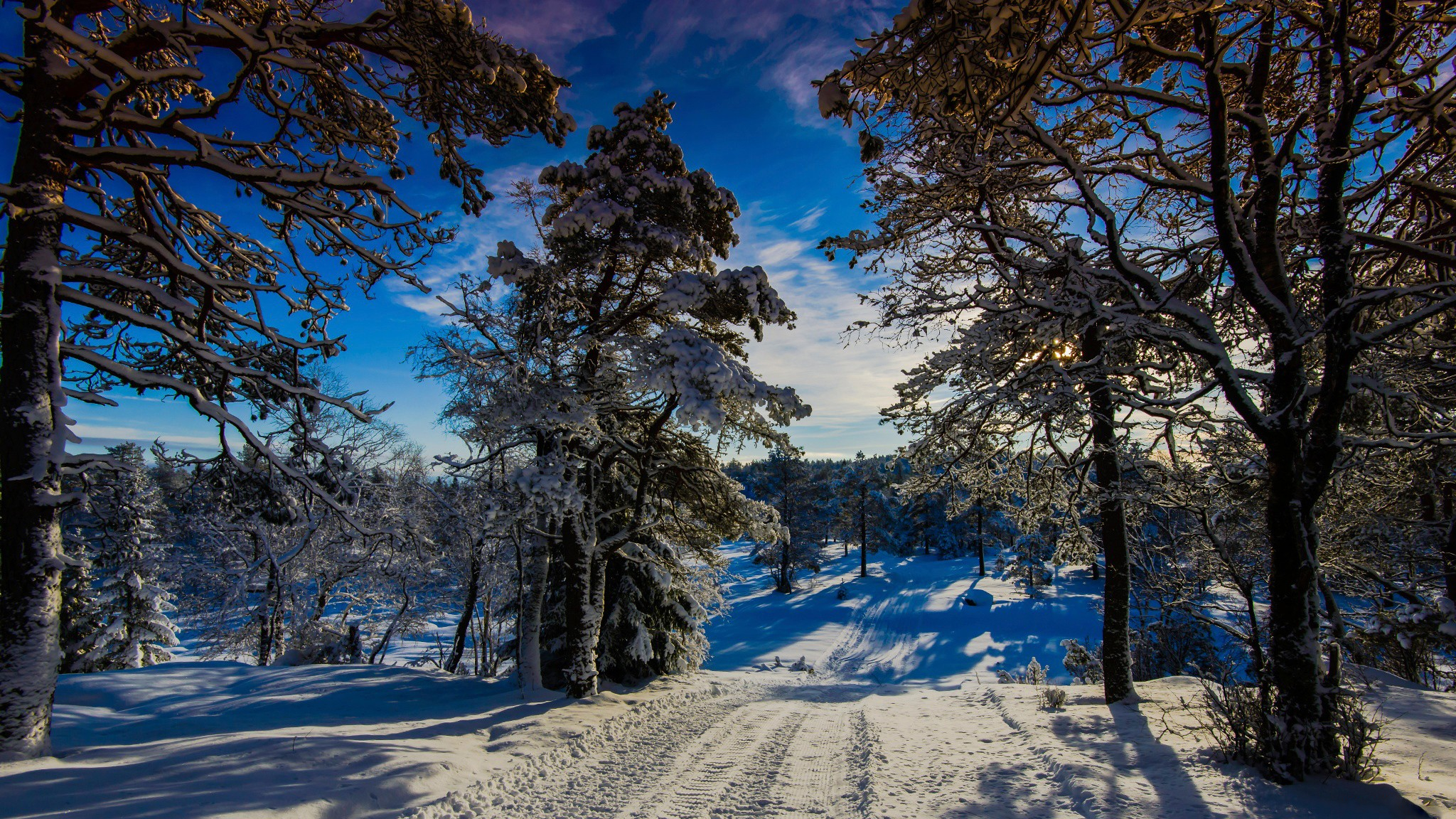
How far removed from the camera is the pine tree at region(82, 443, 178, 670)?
20016mm

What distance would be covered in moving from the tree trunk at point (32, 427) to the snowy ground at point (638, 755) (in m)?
0.61

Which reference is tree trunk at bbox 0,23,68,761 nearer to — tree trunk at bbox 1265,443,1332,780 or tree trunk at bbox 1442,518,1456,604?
tree trunk at bbox 1265,443,1332,780

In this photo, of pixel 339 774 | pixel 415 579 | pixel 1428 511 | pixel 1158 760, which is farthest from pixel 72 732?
pixel 1428 511

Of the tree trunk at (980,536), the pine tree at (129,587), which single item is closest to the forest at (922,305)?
the pine tree at (129,587)

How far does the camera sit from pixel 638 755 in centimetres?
673

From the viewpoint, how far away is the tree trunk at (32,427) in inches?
175

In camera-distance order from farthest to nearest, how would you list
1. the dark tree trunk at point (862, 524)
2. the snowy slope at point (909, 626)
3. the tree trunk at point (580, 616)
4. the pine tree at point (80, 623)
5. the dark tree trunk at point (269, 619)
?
the dark tree trunk at point (862, 524), the snowy slope at point (909, 626), the pine tree at point (80, 623), the dark tree trunk at point (269, 619), the tree trunk at point (580, 616)

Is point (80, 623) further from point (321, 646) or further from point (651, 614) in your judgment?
point (651, 614)

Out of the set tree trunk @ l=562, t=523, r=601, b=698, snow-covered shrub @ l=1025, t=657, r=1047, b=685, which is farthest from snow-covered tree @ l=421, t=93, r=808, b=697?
snow-covered shrub @ l=1025, t=657, r=1047, b=685

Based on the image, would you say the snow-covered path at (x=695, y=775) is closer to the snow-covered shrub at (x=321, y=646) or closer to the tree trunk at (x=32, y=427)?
the tree trunk at (x=32, y=427)

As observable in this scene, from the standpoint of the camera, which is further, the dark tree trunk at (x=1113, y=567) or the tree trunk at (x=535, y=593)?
the tree trunk at (x=535, y=593)

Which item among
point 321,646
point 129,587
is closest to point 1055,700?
point 321,646

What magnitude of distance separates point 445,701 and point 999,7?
40.5 feet

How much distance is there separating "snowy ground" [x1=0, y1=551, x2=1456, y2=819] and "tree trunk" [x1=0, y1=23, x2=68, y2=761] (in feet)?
2.00
